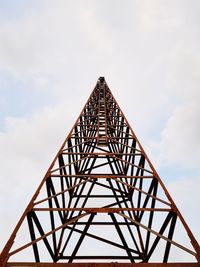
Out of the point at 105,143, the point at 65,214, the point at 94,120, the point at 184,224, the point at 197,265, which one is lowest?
the point at 65,214

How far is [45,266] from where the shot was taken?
13.8 feet

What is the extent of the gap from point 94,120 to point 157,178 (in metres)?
8.34

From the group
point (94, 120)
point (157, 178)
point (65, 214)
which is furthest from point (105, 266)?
point (94, 120)

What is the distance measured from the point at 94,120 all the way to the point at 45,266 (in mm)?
11095

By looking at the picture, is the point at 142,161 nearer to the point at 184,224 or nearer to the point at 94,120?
the point at 184,224

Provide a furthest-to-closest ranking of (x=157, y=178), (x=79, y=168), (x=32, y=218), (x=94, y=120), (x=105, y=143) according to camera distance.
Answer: (x=94, y=120) < (x=79, y=168) < (x=105, y=143) < (x=157, y=178) < (x=32, y=218)

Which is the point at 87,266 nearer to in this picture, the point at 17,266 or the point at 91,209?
the point at 17,266

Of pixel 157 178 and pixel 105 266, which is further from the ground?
pixel 157 178

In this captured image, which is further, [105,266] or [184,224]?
[184,224]

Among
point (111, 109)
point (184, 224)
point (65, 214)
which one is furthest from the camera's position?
point (111, 109)

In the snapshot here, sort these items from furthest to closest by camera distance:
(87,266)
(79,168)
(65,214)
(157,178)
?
1. (79,168)
2. (65,214)
3. (157,178)
4. (87,266)

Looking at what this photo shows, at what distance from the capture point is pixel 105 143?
1017 cm

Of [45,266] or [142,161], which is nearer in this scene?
[45,266]

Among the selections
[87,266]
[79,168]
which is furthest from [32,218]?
[79,168]
